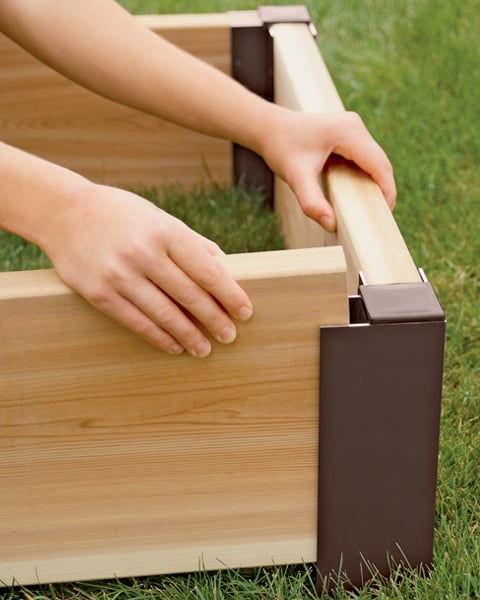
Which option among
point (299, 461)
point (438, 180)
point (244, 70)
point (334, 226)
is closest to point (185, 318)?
point (299, 461)

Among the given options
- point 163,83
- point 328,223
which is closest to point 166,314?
point 328,223

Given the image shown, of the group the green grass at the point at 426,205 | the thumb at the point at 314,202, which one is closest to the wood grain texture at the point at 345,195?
the thumb at the point at 314,202

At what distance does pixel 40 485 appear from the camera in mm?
975

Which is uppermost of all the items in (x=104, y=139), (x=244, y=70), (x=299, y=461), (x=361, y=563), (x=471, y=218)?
(x=244, y=70)

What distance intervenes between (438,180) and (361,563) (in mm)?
1034

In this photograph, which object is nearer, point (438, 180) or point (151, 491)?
point (151, 491)

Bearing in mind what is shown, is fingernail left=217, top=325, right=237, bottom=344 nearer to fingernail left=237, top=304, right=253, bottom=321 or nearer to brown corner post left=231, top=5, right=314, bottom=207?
fingernail left=237, top=304, right=253, bottom=321

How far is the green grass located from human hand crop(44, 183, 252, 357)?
31 cm

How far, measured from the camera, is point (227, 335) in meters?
0.89

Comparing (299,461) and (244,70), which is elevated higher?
(244,70)

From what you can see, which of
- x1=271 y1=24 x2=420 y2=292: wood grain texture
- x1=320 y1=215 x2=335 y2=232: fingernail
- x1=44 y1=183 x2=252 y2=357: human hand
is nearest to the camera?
x1=44 y1=183 x2=252 y2=357: human hand

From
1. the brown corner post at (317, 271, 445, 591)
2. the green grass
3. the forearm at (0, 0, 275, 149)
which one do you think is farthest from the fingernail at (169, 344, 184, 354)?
the forearm at (0, 0, 275, 149)

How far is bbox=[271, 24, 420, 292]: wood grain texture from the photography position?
987mm

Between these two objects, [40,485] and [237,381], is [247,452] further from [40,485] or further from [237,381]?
[40,485]
